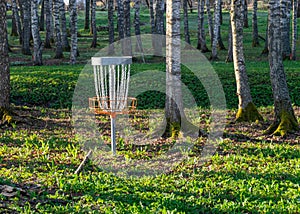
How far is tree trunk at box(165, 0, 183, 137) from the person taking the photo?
10.7m

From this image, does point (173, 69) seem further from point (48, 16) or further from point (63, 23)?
point (48, 16)

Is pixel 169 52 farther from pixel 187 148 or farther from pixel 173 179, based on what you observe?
pixel 173 179

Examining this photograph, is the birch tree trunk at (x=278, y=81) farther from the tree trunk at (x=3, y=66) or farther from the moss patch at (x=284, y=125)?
the tree trunk at (x=3, y=66)

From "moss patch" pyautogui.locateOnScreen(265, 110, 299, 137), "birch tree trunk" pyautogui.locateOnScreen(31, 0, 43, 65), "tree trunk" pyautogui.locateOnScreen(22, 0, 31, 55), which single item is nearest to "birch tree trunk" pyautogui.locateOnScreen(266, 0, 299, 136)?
"moss patch" pyautogui.locateOnScreen(265, 110, 299, 137)

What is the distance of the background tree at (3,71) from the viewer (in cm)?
1225

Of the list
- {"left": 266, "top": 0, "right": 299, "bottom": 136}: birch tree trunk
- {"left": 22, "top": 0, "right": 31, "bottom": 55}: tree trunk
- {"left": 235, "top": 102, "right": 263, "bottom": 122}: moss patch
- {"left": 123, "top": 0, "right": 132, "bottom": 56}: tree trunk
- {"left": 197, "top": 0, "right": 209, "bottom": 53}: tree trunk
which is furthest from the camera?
{"left": 197, "top": 0, "right": 209, "bottom": 53}: tree trunk

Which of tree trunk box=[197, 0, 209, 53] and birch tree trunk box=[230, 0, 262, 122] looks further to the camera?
tree trunk box=[197, 0, 209, 53]

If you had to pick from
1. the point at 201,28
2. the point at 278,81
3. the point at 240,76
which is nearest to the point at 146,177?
the point at 278,81

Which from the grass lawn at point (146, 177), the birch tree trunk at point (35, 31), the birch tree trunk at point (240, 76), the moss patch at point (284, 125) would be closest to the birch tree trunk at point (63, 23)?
the birch tree trunk at point (35, 31)

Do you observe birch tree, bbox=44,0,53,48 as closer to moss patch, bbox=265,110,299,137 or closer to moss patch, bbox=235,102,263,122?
moss patch, bbox=235,102,263,122

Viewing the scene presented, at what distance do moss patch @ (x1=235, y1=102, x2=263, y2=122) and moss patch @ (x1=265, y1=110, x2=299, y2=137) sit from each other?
129cm

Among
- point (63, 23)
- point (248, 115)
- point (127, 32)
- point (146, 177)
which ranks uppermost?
point (63, 23)

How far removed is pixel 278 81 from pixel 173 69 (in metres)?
2.51

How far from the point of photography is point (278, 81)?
36.7 feet
